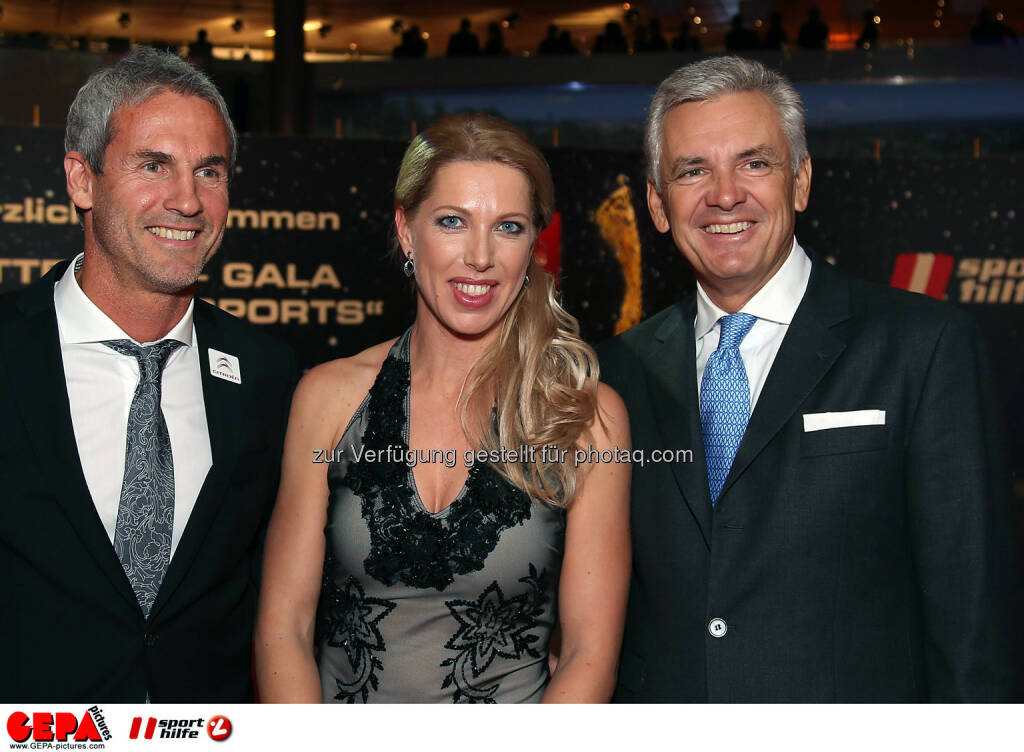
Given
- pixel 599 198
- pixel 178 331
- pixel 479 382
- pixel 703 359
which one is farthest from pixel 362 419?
pixel 599 198

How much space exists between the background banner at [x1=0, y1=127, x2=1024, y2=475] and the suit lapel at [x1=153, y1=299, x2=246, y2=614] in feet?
8.00

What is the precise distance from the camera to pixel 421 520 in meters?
1.97

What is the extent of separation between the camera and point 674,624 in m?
1.93

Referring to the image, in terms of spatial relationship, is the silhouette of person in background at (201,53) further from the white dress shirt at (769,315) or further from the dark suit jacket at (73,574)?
the white dress shirt at (769,315)

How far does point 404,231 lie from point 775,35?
9207 mm

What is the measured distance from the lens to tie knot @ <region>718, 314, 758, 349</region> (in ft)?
6.64

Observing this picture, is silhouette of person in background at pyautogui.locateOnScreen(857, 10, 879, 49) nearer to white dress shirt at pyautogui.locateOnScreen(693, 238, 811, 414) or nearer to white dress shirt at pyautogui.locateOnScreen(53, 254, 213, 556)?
white dress shirt at pyautogui.locateOnScreen(693, 238, 811, 414)

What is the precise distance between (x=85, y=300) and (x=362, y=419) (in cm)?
61

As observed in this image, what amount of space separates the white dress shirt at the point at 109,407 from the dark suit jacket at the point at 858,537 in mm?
974
